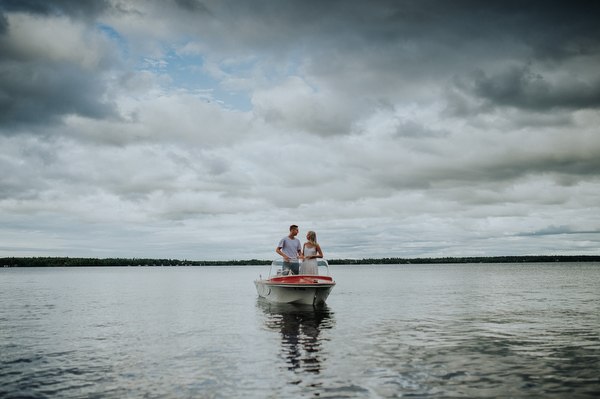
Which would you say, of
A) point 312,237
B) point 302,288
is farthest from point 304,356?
point 312,237

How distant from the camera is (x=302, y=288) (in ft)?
70.7

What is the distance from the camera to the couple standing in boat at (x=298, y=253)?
73.6 ft

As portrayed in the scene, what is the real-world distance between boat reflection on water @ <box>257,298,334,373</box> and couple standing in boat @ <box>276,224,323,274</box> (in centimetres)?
197

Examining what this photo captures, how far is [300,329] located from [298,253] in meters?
7.14

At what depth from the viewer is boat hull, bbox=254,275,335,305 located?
21484mm

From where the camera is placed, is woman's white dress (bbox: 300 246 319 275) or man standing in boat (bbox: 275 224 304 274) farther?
man standing in boat (bbox: 275 224 304 274)

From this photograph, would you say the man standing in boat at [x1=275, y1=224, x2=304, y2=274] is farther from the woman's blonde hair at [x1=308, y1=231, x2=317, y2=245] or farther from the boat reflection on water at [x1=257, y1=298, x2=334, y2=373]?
the boat reflection on water at [x1=257, y1=298, x2=334, y2=373]

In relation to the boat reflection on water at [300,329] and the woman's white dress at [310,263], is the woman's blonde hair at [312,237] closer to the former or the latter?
the woman's white dress at [310,263]

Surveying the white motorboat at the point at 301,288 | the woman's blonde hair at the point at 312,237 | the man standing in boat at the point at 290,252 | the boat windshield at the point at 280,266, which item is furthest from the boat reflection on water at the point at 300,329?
the woman's blonde hair at the point at 312,237

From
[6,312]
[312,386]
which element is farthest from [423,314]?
[6,312]

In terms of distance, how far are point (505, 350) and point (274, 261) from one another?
51.1 feet

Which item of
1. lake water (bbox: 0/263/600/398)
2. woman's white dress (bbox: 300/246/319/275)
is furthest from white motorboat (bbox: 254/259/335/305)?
lake water (bbox: 0/263/600/398)

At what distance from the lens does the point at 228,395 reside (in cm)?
848

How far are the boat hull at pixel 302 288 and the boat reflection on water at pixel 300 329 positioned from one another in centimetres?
52
